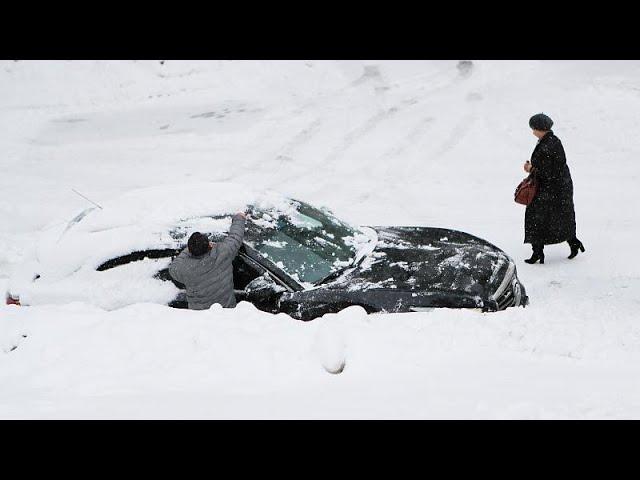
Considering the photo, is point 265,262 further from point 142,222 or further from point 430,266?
point 430,266

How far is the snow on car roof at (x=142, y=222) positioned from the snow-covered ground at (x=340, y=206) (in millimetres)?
482

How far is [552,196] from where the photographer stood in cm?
750

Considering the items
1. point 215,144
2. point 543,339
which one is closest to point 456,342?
point 543,339

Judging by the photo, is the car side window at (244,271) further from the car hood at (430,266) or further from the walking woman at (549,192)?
the walking woman at (549,192)

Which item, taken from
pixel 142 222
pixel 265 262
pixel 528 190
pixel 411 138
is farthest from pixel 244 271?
pixel 411 138

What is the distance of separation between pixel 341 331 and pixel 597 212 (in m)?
5.72

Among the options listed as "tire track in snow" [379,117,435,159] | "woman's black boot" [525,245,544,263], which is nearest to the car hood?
"woman's black boot" [525,245,544,263]

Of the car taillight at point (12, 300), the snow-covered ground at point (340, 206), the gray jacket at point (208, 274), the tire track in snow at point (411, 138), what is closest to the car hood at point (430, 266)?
the snow-covered ground at point (340, 206)

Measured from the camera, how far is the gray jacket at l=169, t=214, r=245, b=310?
5.21 metres

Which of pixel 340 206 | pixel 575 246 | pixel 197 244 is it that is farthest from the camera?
pixel 340 206

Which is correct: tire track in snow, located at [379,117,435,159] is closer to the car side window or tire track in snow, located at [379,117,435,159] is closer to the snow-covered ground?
the snow-covered ground

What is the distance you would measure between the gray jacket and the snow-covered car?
17 centimetres

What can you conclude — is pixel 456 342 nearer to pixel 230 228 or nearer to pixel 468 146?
pixel 230 228

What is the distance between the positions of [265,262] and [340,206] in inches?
170
